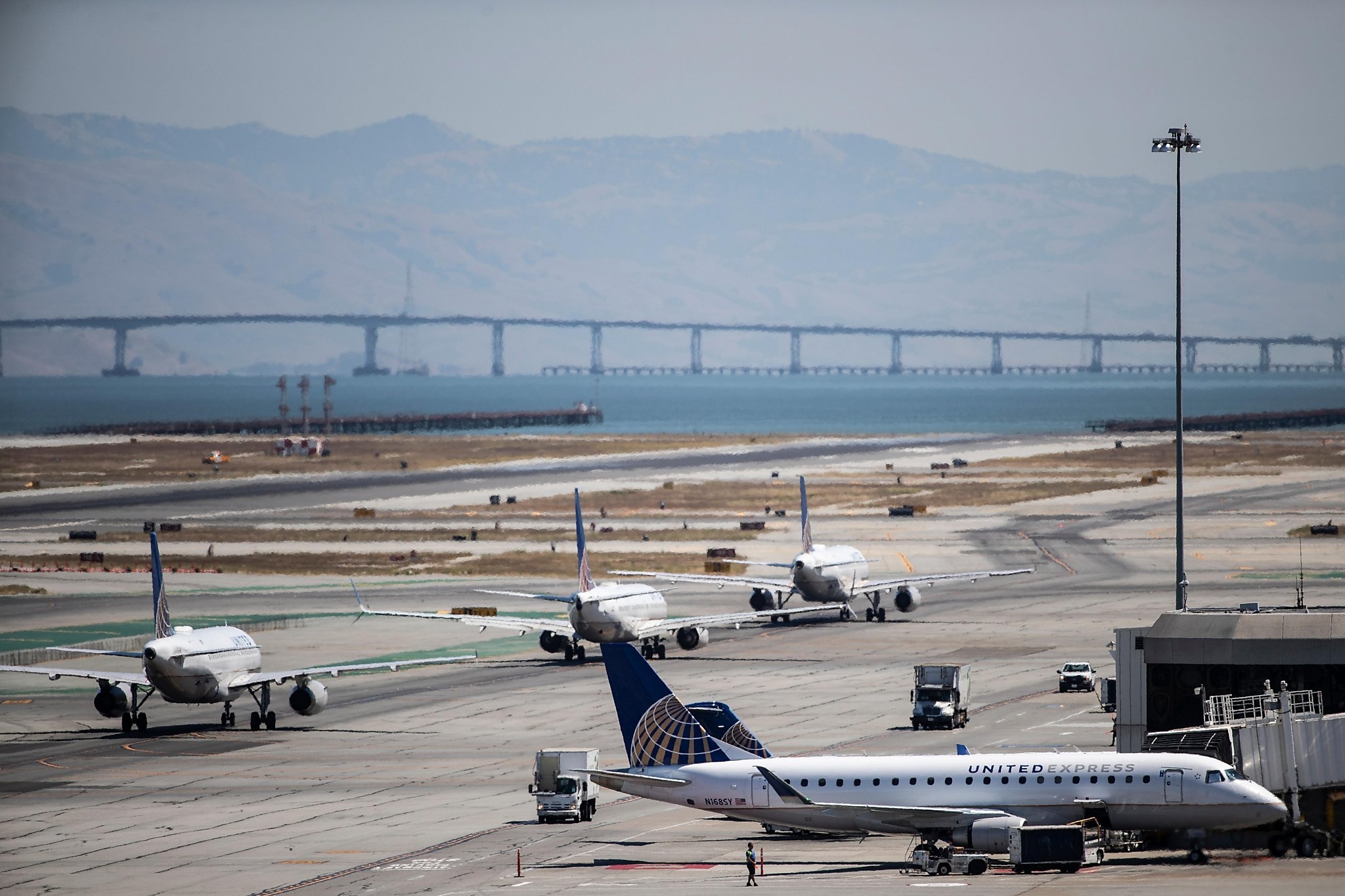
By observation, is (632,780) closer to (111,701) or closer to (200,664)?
(200,664)

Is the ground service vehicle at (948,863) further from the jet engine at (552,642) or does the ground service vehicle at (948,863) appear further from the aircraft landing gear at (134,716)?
the jet engine at (552,642)

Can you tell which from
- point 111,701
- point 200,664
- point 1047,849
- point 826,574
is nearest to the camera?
point 1047,849

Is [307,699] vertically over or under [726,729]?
under

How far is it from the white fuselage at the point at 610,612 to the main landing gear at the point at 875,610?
2436 centimetres

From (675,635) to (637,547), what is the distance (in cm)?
4996

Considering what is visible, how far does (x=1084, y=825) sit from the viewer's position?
50188 mm

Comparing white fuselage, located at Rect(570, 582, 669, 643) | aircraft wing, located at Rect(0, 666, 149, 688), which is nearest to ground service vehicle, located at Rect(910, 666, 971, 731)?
white fuselage, located at Rect(570, 582, 669, 643)

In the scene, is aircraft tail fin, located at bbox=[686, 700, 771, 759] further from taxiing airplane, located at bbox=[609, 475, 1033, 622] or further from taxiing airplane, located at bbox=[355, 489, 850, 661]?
taxiing airplane, located at bbox=[609, 475, 1033, 622]

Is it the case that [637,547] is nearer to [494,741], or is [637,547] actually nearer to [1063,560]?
[1063,560]

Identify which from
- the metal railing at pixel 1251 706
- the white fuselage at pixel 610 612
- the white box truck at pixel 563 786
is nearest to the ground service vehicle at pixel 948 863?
the metal railing at pixel 1251 706

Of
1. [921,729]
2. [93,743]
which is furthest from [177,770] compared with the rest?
[921,729]

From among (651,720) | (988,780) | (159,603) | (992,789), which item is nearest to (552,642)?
(159,603)

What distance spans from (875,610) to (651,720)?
203ft

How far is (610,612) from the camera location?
88.8m
